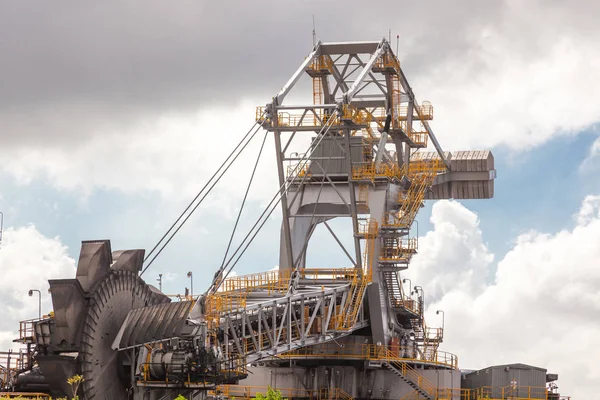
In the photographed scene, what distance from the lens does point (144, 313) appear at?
4162 cm

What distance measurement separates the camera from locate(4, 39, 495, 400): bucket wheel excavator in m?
40.7

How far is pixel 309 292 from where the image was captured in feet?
169

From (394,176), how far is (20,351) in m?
23.6

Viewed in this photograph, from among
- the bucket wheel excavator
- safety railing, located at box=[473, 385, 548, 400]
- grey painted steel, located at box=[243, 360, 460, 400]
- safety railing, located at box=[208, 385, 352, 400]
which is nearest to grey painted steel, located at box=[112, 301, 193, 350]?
the bucket wheel excavator

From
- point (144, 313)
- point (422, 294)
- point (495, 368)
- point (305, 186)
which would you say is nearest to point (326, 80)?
point (305, 186)

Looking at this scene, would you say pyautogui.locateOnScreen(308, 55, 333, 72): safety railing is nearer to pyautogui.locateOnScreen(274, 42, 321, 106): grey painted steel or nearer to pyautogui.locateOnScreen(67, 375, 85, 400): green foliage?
pyautogui.locateOnScreen(274, 42, 321, 106): grey painted steel

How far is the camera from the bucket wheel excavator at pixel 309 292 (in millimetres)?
40719

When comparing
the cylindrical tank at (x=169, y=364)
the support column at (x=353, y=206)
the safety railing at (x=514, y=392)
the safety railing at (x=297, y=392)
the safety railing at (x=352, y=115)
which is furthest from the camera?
the safety railing at (x=514, y=392)

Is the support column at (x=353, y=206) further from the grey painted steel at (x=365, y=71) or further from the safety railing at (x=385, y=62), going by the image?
the safety railing at (x=385, y=62)

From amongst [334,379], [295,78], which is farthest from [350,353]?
[295,78]

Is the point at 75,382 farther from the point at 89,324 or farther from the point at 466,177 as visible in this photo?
the point at 466,177

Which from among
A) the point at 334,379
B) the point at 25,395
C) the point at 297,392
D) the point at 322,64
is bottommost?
the point at 25,395

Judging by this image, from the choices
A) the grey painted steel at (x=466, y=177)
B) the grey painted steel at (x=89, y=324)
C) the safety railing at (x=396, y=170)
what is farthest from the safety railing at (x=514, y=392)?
the grey painted steel at (x=89, y=324)

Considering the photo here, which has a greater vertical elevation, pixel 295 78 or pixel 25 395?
pixel 295 78
